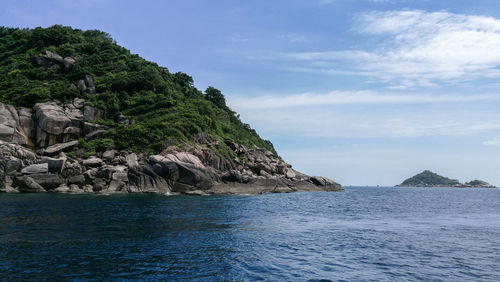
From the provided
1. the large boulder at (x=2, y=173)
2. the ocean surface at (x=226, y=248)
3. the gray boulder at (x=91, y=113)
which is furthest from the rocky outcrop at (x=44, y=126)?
the ocean surface at (x=226, y=248)

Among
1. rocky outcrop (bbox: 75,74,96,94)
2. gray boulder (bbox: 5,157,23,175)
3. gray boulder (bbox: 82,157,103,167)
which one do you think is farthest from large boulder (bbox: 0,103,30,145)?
rocky outcrop (bbox: 75,74,96,94)

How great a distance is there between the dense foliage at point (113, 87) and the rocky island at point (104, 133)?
295mm

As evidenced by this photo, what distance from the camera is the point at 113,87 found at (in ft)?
297

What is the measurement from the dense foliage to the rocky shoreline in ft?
13.8

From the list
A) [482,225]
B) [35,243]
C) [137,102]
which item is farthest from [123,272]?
[137,102]

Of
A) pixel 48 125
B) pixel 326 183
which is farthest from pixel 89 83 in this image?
pixel 326 183

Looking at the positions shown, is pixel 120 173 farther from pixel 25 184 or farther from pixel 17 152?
pixel 17 152

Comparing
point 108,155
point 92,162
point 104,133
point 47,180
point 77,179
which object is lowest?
point 47,180

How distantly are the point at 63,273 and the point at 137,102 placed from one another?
78873mm

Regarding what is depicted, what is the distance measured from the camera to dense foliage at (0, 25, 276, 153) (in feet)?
241

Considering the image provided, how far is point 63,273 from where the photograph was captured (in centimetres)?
1407

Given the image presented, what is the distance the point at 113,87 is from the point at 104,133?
24187 millimetres

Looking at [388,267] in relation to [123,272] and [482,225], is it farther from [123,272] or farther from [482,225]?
[482,225]

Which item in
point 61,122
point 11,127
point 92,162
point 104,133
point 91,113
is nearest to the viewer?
point 92,162
